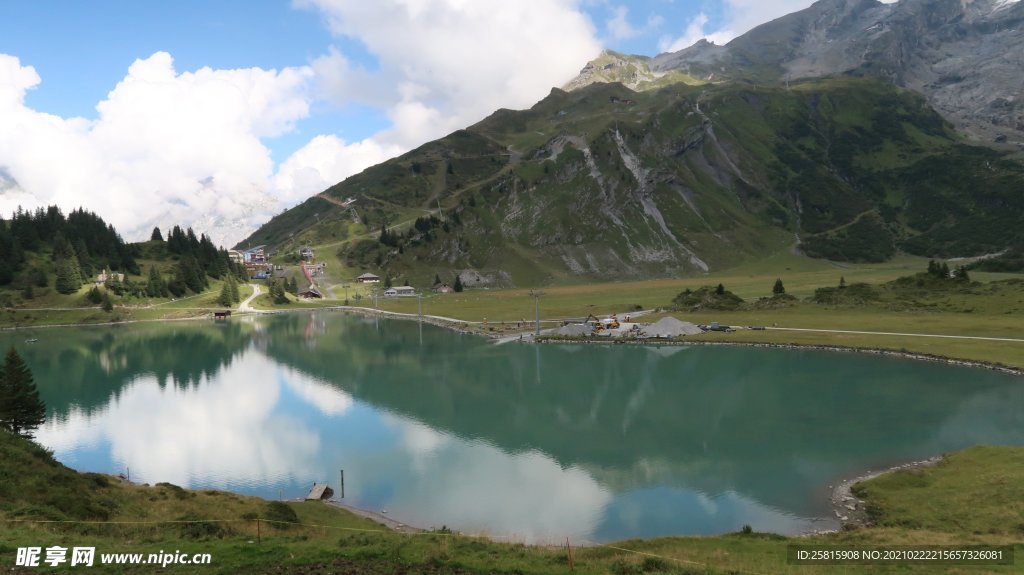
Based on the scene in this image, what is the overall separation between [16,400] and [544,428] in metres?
39.1

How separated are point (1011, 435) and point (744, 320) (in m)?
61.4

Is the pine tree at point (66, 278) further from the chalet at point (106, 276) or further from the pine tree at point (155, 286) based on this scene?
the pine tree at point (155, 286)

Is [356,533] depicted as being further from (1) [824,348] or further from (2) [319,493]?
(1) [824,348]

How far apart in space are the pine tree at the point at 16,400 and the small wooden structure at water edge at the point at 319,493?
22217 mm

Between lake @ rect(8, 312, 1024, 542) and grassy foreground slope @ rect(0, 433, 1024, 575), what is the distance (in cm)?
441

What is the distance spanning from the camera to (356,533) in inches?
874

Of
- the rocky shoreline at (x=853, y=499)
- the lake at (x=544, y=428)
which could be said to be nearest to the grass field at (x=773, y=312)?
the lake at (x=544, y=428)

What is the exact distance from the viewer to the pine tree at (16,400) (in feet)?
126

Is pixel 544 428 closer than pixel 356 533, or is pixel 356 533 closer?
pixel 356 533

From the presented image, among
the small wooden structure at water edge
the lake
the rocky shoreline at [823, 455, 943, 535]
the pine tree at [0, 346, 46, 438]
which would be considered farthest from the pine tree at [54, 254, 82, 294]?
the rocky shoreline at [823, 455, 943, 535]

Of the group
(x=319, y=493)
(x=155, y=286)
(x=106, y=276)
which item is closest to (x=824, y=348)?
(x=319, y=493)

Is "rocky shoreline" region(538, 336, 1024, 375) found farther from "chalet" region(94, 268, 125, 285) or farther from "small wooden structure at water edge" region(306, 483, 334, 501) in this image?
"chalet" region(94, 268, 125, 285)

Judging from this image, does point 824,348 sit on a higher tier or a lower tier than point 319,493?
higher

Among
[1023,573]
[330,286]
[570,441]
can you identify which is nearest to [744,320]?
[570,441]
